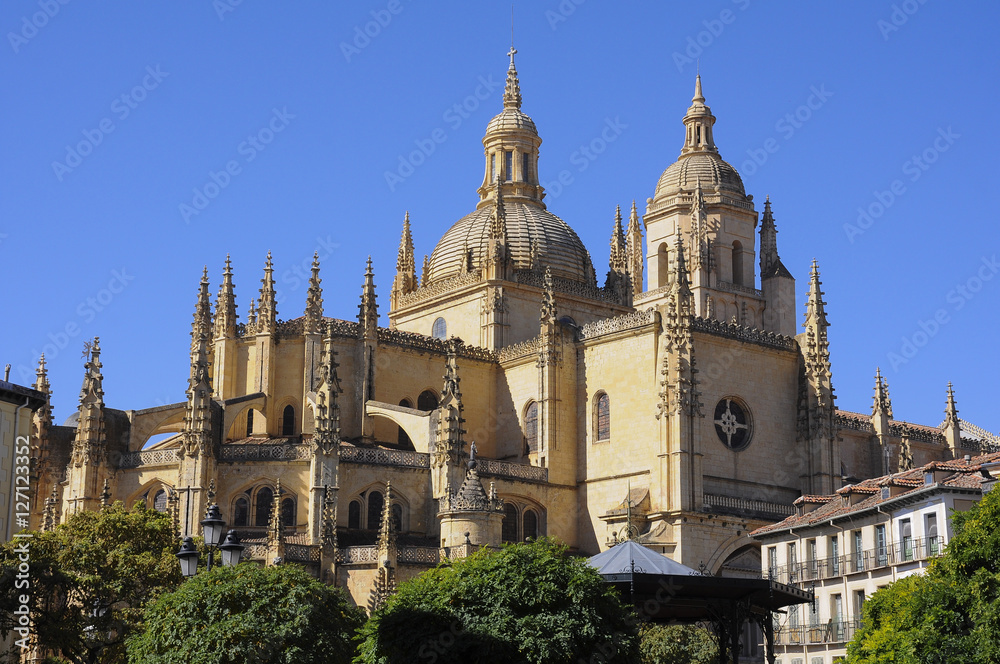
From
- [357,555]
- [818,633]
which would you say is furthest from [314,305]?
[818,633]

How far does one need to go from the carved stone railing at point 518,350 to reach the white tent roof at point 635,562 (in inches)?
1110

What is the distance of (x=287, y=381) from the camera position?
185 feet

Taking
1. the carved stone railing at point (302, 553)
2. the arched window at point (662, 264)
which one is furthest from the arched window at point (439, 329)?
the carved stone railing at point (302, 553)

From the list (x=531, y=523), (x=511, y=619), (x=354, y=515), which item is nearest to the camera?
(x=511, y=619)

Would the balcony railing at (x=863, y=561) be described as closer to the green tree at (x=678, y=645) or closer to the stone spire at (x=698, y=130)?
the green tree at (x=678, y=645)

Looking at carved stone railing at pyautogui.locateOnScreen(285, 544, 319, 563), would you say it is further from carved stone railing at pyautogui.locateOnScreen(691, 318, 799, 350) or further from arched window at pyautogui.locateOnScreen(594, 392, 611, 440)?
carved stone railing at pyautogui.locateOnScreen(691, 318, 799, 350)

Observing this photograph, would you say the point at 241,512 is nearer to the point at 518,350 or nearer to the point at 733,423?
the point at 518,350

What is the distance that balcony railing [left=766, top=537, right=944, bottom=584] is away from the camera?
3978 centimetres

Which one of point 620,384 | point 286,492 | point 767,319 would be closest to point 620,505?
point 620,384

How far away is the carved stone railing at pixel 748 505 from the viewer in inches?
2053

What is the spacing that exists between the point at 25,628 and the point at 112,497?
2295 centimetres

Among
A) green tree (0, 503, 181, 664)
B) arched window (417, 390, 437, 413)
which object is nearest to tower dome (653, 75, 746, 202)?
arched window (417, 390, 437, 413)

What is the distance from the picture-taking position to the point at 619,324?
182 ft

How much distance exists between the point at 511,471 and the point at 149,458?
13.3m
